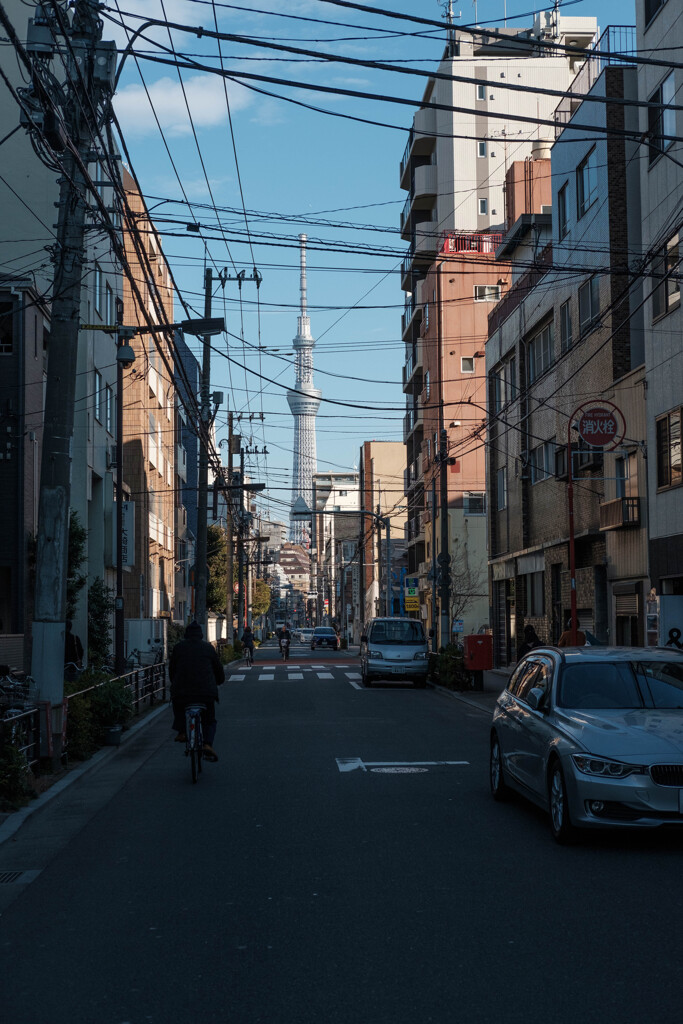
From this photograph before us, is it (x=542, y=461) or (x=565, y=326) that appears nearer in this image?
(x=565, y=326)

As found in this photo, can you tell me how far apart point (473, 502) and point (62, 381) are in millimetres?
48896

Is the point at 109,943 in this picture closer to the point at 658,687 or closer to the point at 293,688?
the point at 658,687

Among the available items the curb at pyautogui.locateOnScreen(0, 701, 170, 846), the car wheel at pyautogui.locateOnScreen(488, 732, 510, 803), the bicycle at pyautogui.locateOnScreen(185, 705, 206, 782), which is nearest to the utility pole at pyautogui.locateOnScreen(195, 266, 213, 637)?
the curb at pyautogui.locateOnScreen(0, 701, 170, 846)

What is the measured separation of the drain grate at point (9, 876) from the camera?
8.34 metres

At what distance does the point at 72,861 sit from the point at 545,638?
1113 inches

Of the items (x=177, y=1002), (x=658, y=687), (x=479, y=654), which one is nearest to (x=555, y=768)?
(x=658, y=687)

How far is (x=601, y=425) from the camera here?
25.0 metres

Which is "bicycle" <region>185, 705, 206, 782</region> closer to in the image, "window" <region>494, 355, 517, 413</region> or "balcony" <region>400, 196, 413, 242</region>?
"window" <region>494, 355, 517, 413</region>

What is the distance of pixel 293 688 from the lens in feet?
104

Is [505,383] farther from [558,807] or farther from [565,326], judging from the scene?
[558,807]

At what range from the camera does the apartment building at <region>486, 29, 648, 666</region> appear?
1094 inches

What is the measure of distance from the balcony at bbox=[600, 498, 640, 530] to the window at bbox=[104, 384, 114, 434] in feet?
58.4

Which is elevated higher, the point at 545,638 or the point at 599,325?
the point at 599,325

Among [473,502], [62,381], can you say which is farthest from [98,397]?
[473,502]
